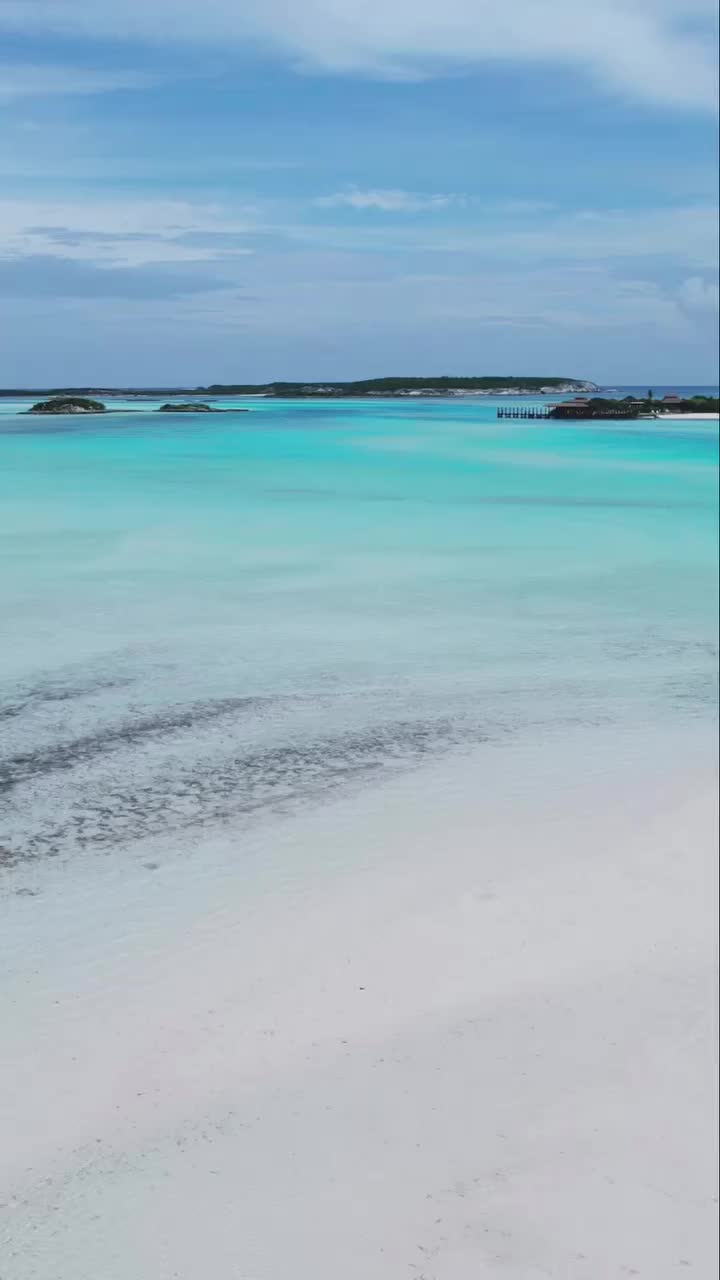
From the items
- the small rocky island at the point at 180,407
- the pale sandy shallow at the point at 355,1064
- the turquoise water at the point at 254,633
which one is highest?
the small rocky island at the point at 180,407

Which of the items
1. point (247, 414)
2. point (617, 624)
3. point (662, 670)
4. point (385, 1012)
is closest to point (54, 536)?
point (385, 1012)

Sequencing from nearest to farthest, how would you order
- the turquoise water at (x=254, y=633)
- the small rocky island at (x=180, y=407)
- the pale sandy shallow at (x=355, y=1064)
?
the pale sandy shallow at (x=355, y=1064) < the turquoise water at (x=254, y=633) < the small rocky island at (x=180, y=407)

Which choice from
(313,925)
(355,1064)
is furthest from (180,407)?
(355,1064)

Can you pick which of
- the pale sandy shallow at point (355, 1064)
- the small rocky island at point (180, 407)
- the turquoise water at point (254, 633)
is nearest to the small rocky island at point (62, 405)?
the turquoise water at point (254, 633)

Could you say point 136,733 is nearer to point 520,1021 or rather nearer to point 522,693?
point 520,1021

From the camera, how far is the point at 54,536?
3707 mm

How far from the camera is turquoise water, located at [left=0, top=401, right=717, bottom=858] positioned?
3.46 metres

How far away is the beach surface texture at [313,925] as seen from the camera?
2.44 metres

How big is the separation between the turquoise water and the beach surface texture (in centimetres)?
2

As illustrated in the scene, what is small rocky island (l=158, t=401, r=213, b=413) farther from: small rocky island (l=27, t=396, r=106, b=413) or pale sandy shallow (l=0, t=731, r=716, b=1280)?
pale sandy shallow (l=0, t=731, r=716, b=1280)

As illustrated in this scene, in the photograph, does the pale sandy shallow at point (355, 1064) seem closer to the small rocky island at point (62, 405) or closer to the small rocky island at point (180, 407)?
the small rocky island at point (62, 405)

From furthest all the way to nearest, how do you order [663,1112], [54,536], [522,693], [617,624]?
[617,624] → [522,693] → [54,536] → [663,1112]

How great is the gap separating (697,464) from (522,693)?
2286 centimetres

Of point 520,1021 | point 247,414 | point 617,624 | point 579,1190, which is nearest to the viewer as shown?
point 579,1190
